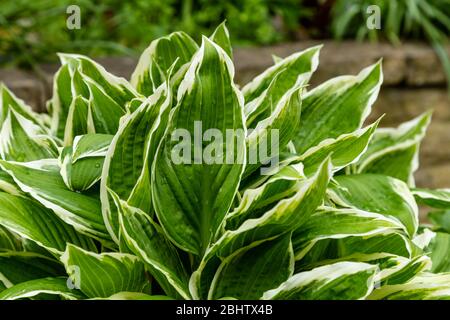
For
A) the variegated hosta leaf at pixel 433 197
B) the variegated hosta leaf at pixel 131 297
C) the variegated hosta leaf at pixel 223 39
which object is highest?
the variegated hosta leaf at pixel 223 39

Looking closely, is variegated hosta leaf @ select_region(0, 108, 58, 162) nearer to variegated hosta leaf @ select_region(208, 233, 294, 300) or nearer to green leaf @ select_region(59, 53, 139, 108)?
green leaf @ select_region(59, 53, 139, 108)

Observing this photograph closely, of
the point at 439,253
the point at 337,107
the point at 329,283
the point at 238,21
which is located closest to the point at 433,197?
the point at 439,253

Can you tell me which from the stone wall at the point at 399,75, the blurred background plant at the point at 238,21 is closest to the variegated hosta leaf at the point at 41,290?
the stone wall at the point at 399,75

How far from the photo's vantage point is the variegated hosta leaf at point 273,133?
96cm

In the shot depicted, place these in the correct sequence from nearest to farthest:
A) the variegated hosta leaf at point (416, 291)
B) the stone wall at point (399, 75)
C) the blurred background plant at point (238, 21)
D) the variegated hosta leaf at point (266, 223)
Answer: the variegated hosta leaf at point (266, 223), the variegated hosta leaf at point (416, 291), the stone wall at point (399, 75), the blurred background plant at point (238, 21)

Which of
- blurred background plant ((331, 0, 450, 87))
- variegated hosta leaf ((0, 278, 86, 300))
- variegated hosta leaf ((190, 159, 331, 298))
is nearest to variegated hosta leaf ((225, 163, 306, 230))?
variegated hosta leaf ((190, 159, 331, 298))

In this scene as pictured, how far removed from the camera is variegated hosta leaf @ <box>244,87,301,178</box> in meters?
0.96

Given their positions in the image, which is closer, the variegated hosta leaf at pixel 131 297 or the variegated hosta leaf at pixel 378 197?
the variegated hosta leaf at pixel 131 297

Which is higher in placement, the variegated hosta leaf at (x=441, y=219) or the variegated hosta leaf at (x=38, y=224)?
the variegated hosta leaf at (x=38, y=224)

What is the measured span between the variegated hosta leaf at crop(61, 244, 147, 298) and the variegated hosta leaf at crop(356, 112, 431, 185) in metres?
0.50

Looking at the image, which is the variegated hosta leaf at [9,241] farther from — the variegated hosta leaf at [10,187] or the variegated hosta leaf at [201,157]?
the variegated hosta leaf at [201,157]

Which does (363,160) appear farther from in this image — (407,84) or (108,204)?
(407,84)

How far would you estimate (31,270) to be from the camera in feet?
3.46

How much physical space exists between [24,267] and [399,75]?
100 inches
